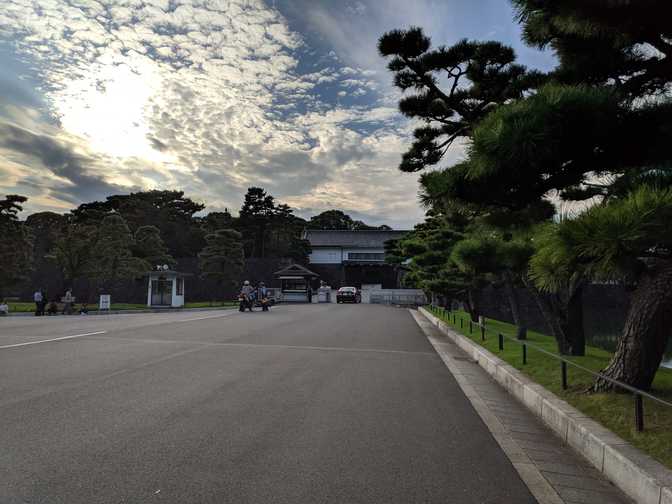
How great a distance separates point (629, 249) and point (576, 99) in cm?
163

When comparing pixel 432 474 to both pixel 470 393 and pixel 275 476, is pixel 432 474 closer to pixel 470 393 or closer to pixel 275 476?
pixel 275 476

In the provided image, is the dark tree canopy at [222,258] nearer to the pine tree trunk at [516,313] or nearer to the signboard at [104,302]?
the signboard at [104,302]

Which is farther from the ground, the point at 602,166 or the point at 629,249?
the point at 602,166

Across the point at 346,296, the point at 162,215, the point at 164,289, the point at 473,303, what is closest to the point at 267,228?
the point at 162,215

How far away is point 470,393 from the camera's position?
6.37 m

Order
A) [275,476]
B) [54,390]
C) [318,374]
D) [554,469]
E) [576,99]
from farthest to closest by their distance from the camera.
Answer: [318,374] → [54,390] → [576,99] → [554,469] → [275,476]

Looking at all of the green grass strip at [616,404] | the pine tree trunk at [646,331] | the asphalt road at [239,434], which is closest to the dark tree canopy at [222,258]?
the asphalt road at [239,434]

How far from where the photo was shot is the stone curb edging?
3.04m

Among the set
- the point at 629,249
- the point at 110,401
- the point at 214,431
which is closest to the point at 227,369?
the point at 110,401

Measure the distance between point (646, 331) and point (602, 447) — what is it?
182 centimetres

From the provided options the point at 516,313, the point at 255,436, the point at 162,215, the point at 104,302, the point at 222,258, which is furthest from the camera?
the point at 162,215

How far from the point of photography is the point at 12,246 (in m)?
27.0

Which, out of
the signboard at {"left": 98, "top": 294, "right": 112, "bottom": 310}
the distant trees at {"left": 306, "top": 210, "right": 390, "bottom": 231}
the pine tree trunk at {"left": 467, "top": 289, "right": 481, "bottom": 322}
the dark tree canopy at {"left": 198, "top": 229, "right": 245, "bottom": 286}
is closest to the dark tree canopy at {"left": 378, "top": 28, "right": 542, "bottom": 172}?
the pine tree trunk at {"left": 467, "top": 289, "right": 481, "bottom": 322}

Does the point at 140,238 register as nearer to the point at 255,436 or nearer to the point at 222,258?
the point at 222,258
